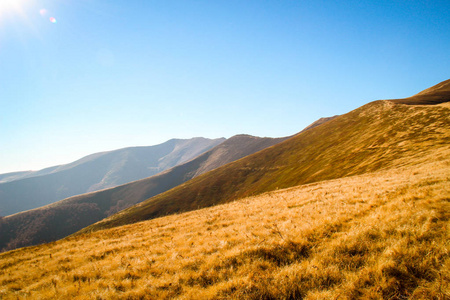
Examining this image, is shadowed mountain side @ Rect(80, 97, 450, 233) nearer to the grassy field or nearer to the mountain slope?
the mountain slope

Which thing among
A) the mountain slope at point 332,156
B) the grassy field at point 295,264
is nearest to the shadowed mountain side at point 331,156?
the mountain slope at point 332,156

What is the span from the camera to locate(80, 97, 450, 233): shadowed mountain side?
54500 mm

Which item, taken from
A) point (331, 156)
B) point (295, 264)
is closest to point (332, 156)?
point (331, 156)

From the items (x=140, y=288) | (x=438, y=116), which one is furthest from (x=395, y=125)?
(x=140, y=288)

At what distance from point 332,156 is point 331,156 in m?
0.75

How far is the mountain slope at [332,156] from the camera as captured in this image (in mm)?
54353

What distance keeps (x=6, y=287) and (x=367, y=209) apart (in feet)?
60.8

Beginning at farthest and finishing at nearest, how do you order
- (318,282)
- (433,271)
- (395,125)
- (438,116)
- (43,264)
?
1. (395,125)
2. (438,116)
3. (43,264)
4. (318,282)
5. (433,271)

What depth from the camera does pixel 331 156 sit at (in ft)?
278

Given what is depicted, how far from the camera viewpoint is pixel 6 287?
391 inches

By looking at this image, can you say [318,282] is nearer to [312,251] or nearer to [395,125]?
[312,251]

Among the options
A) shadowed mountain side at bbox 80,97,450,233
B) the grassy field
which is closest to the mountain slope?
shadowed mountain side at bbox 80,97,450,233

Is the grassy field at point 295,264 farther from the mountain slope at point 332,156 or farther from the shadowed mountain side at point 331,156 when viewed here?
the mountain slope at point 332,156

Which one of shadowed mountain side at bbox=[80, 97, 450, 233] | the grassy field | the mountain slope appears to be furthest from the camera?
shadowed mountain side at bbox=[80, 97, 450, 233]
